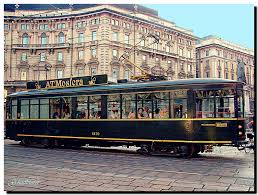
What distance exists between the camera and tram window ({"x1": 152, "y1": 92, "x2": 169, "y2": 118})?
10.7m

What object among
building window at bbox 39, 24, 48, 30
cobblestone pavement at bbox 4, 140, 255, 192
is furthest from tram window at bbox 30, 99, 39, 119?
building window at bbox 39, 24, 48, 30

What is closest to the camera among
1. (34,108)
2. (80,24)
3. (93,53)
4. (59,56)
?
(34,108)

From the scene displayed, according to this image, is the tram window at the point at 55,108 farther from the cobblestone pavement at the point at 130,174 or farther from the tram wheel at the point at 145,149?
the tram wheel at the point at 145,149

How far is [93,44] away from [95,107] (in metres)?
22.4

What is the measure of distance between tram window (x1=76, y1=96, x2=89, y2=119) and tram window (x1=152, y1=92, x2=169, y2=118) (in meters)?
3.13

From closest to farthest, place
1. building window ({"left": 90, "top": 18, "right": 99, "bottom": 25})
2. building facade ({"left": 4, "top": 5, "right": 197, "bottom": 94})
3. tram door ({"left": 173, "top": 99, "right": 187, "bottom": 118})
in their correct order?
tram door ({"left": 173, "top": 99, "right": 187, "bottom": 118}) → building facade ({"left": 4, "top": 5, "right": 197, "bottom": 94}) → building window ({"left": 90, "top": 18, "right": 99, "bottom": 25})

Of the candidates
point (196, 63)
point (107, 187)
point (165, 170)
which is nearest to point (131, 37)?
point (196, 63)

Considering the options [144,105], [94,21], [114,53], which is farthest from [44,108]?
[94,21]

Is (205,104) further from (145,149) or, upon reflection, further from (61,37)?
(61,37)

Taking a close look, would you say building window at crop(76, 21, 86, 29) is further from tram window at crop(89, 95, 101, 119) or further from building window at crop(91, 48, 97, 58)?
tram window at crop(89, 95, 101, 119)

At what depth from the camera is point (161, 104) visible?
35.6 feet

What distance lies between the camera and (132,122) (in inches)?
448

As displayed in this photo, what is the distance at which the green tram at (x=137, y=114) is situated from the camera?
998 centimetres

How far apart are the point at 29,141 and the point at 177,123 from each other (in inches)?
300
